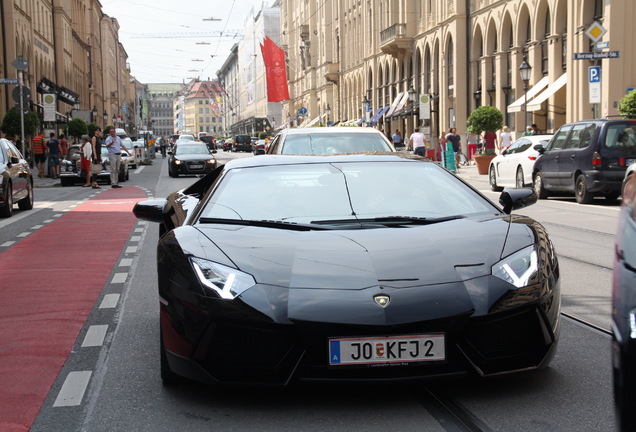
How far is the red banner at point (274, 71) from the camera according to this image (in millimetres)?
74562

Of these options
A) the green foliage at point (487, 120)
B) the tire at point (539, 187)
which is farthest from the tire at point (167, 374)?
the green foliage at point (487, 120)

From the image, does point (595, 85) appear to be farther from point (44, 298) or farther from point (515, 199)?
point (515, 199)

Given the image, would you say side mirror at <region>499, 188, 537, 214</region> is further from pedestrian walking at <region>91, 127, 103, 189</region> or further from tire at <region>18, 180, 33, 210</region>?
pedestrian walking at <region>91, 127, 103, 189</region>

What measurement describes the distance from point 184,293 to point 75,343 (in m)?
2.04

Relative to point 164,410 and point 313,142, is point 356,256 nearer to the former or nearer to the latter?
point 164,410

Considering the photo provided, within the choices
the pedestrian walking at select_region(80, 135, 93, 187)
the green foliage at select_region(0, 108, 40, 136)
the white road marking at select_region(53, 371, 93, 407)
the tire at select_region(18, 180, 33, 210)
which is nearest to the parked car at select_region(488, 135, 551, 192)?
the tire at select_region(18, 180, 33, 210)

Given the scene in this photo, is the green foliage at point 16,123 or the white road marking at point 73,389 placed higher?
the green foliage at point 16,123

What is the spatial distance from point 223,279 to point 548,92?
33.5 m

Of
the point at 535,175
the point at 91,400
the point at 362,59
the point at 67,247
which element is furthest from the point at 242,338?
the point at 362,59

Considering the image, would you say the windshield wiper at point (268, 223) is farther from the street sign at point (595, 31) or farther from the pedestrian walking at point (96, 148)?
the pedestrian walking at point (96, 148)

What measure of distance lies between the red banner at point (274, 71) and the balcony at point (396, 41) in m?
14.9

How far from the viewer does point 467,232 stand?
15.8 ft

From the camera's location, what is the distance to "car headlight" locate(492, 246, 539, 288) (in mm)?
4289

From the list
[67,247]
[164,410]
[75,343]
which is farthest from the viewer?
[67,247]
